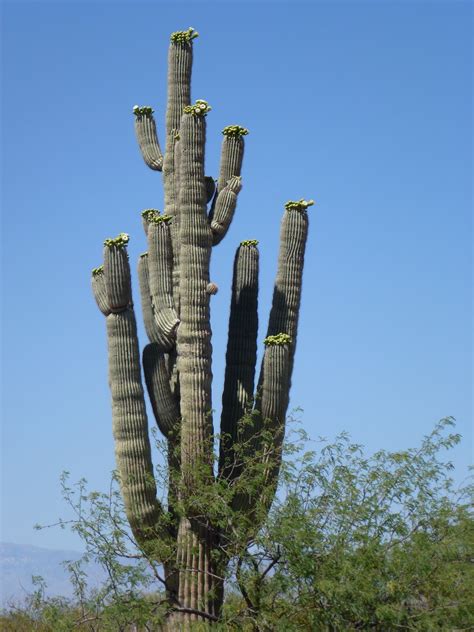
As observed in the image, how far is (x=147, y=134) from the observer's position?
1741 centimetres

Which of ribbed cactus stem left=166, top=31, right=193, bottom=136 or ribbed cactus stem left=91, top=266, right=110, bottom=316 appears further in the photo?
ribbed cactus stem left=166, top=31, right=193, bottom=136

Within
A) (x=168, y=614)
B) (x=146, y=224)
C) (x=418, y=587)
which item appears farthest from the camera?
(x=146, y=224)

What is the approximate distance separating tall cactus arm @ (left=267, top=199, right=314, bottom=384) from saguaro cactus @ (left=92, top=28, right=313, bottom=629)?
0.05ft

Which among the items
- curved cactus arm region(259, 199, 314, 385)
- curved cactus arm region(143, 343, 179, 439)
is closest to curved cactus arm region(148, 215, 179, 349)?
curved cactus arm region(143, 343, 179, 439)

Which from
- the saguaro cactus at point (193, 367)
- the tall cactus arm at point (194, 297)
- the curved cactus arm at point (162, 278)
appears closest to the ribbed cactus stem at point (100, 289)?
the saguaro cactus at point (193, 367)

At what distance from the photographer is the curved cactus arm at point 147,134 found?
17.3 m

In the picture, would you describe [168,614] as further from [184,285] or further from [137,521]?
[184,285]

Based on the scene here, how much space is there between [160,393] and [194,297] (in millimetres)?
1302

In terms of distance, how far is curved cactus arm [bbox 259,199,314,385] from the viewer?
51.8 ft

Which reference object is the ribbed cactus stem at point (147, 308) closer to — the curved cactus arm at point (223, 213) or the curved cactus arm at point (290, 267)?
the curved cactus arm at point (223, 213)

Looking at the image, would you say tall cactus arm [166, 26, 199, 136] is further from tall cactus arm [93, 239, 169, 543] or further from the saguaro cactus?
tall cactus arm [93, 239, 169, 543]

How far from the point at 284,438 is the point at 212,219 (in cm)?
309

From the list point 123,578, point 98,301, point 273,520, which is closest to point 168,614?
point 123,578

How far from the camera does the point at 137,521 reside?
14.7 metres
